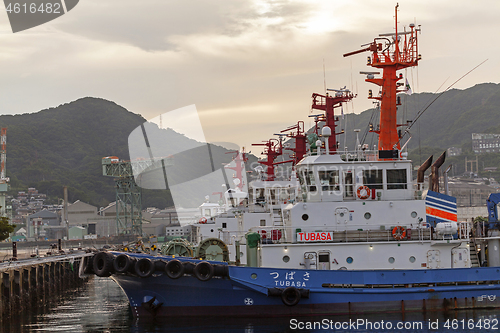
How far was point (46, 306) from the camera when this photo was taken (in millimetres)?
26500

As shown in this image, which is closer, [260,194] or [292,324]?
[292,324]

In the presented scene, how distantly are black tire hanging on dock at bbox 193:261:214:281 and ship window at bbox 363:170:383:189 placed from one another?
21.1 ft

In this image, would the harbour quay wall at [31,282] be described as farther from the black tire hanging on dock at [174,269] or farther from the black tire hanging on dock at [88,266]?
the black tire hanging on dock at [174,269]

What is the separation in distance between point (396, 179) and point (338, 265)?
3.90m

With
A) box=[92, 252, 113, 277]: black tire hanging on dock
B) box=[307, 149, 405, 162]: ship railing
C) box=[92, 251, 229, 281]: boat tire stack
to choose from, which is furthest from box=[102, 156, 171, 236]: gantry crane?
box=[307, 149, 405, 162]: ship railing

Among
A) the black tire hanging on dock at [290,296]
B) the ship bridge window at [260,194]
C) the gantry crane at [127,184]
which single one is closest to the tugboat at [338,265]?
the black tire hanging on dock at [290,296]

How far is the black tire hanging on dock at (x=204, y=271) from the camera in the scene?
61.9 ft

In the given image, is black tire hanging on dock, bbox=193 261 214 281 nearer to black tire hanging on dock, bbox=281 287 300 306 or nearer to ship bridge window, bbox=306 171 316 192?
black tire hanging on dock, bbox=281 287 300 306

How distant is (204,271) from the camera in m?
19.0

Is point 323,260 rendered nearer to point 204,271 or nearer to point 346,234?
point 346,234

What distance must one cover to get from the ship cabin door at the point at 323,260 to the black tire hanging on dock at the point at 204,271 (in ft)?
12.2

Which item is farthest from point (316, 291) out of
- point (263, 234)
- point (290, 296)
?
point (263, 234)

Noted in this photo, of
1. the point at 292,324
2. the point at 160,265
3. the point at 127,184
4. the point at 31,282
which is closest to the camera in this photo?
the point at 292,324

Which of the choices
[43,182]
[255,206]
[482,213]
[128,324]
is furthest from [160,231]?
[43,182]
